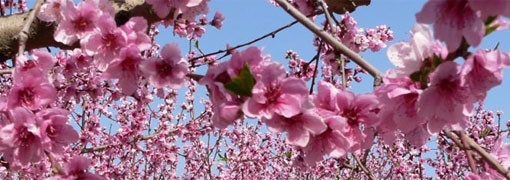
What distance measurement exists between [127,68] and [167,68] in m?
0.13

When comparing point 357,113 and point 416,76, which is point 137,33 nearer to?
point 357,113

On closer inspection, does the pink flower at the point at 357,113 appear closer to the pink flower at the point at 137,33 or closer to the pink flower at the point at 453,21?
the pink flower at the point at 453,21

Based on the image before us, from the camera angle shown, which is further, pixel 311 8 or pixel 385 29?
pixel 385 29

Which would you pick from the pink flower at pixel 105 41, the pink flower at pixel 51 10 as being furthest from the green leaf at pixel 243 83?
the pink flower at pixel 51 10

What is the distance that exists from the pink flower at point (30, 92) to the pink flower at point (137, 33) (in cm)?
28

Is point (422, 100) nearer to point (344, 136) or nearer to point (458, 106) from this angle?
point (458, 106)

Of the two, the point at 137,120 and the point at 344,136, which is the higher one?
the point at 137,120

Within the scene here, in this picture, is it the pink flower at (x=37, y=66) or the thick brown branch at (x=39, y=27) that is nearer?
the pink flower at (x=37, y=66)

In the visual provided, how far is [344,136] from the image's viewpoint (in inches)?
54.9

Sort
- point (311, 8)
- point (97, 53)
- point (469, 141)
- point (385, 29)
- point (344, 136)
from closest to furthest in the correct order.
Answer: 1. point (469, 141)
2. point (344, 136)
3. point (97, 53)
4. point (311, 8)
5. point (385, 29)

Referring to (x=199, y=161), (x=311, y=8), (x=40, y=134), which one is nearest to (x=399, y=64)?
(x=40, y=134)

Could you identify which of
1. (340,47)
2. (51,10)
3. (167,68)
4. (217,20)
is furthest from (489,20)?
(217,20)

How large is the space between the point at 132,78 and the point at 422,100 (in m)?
0.91

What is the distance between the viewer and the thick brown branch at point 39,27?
2297mm
